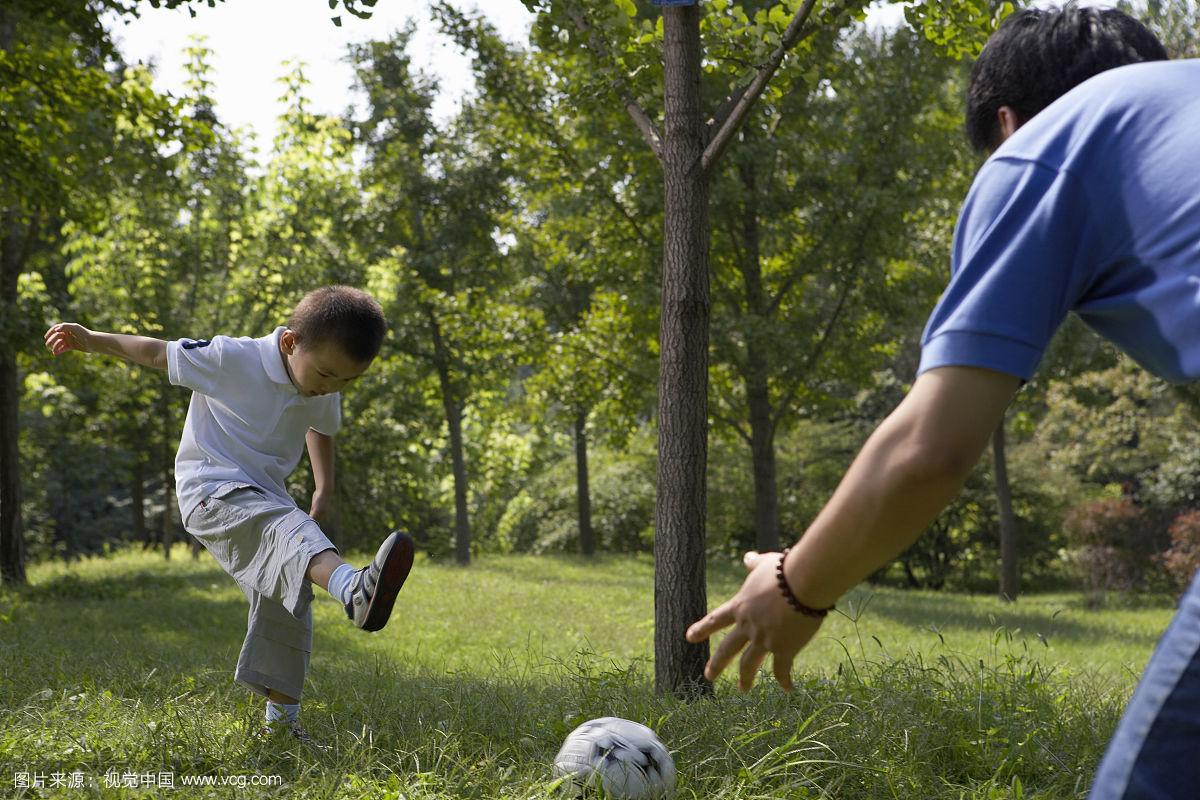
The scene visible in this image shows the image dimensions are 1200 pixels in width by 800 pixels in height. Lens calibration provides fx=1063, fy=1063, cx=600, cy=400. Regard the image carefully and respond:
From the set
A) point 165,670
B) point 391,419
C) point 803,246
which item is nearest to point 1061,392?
point 803,246

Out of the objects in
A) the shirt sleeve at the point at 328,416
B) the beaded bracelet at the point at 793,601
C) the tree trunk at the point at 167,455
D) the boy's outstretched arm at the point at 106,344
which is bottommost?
the tree trunk at the point at 167,455

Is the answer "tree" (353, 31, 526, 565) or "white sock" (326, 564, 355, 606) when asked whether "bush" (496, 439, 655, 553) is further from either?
"white sock" (326, 564, 355, 606)

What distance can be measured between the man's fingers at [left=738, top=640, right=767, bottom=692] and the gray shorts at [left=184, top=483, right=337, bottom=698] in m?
2.43

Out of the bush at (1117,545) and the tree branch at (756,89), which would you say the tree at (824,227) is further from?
the bush at (1117,545)

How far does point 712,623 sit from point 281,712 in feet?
10.2

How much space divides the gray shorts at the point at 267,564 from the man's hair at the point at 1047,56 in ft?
9.04

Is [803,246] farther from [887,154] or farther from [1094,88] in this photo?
[1094,88]

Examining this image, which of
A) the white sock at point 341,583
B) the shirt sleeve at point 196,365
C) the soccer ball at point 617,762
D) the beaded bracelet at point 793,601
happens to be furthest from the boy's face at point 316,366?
the beaded bracelet at point 793,601

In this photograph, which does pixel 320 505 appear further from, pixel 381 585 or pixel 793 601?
pixel 793 601

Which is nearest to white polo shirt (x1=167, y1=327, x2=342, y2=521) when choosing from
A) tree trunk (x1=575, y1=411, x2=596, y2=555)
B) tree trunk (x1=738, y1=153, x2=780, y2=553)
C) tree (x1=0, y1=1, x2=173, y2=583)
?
tree (x1=0, y1=1, x2=173, y2=583)

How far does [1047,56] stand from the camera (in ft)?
5.68

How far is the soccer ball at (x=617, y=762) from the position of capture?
3273 mm

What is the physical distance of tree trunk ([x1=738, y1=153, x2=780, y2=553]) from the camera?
45.3 ft

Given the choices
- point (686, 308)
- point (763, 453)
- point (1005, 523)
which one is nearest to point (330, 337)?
point (686, 308)
